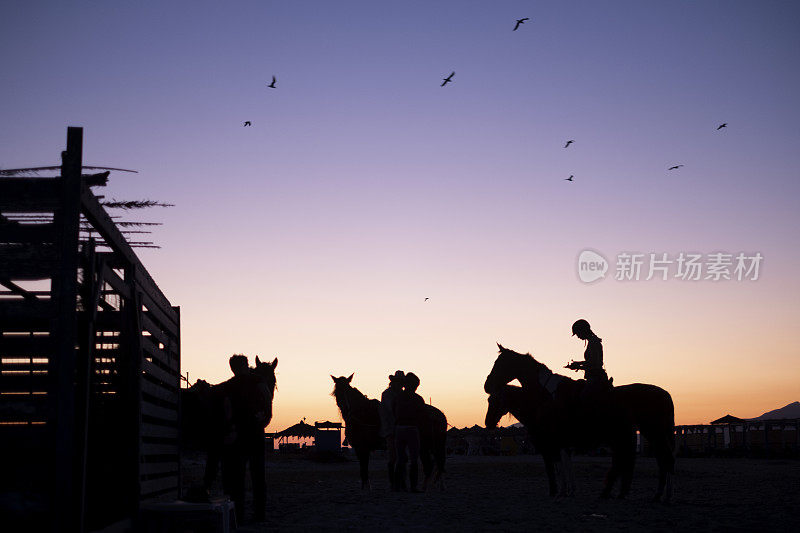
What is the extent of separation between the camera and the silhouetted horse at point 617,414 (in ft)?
45.4

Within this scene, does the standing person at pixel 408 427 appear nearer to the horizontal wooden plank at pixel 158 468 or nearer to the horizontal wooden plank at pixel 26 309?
the horizontal wooden plank at pixel 158 468

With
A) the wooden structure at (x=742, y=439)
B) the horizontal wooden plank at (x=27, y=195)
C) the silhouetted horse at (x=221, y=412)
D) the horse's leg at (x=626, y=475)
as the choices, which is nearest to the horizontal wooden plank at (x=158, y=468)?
the silhouetted horse at (x=221, y=412)

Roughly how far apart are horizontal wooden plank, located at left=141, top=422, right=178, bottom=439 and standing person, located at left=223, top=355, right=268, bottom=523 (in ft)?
3.39

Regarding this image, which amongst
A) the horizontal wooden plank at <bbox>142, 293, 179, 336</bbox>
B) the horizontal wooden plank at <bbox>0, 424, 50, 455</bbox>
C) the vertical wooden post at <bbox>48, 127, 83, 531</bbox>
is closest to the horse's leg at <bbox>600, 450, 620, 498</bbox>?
the horizontal wooden plank at <bbox>142, 293, 179, 336</bbox>

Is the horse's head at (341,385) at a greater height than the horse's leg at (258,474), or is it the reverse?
the horse's head at (341,385)

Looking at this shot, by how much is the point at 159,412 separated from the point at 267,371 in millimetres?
1858

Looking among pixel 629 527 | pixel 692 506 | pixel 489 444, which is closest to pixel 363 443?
pixel 692 506

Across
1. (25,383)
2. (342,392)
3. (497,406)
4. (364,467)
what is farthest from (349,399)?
(25,383)

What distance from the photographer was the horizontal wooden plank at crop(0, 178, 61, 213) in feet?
23.1

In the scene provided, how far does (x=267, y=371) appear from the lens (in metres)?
12.1

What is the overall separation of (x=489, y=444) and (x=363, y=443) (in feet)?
166

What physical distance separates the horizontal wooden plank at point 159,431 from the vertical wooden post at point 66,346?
2.59m

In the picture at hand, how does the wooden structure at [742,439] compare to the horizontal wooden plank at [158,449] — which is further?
the wooden structure at [742,439]

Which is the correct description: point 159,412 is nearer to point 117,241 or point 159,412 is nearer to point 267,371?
point 267,371
